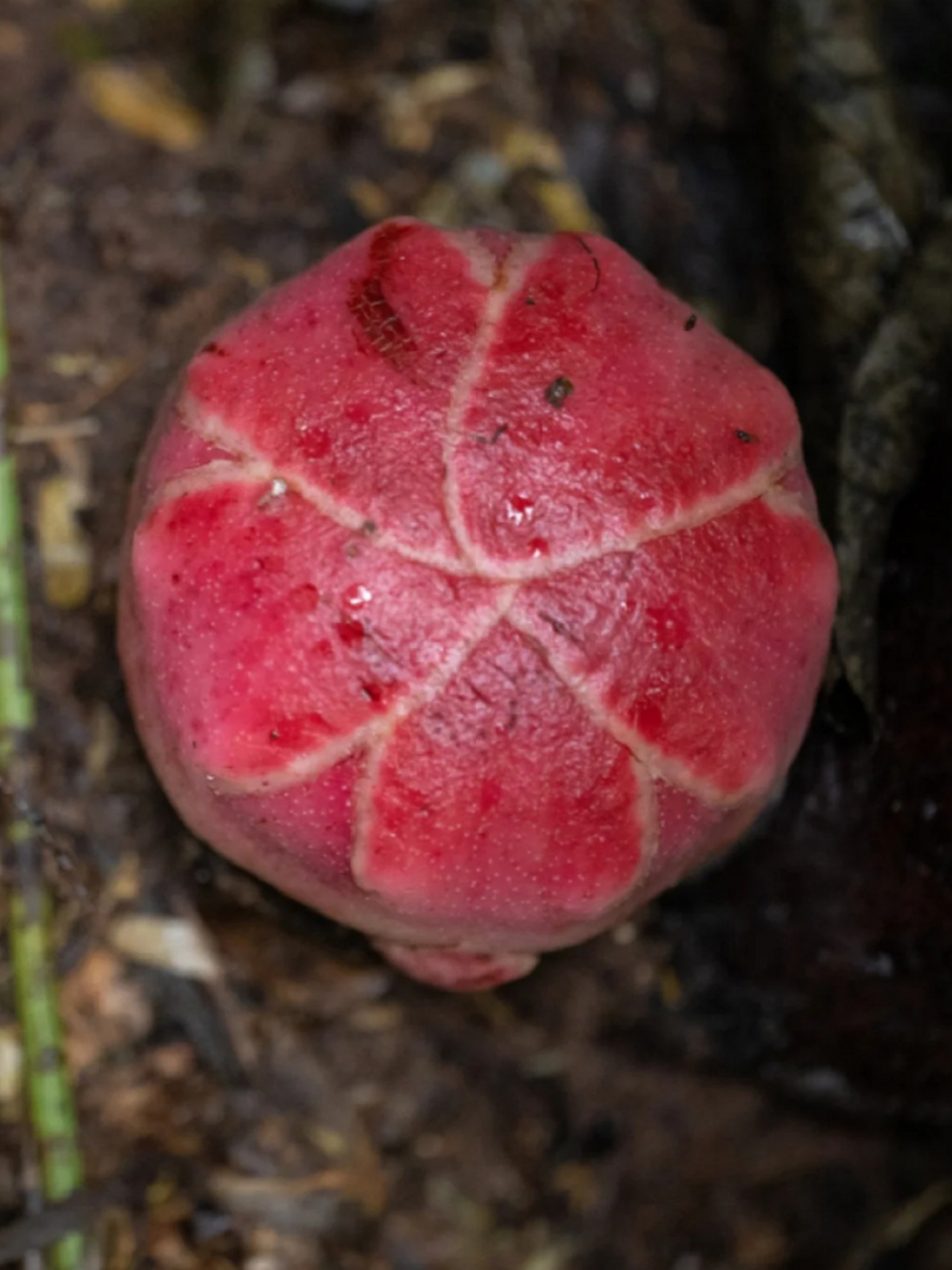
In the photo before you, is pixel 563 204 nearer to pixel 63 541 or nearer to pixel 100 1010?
pixel 63 541

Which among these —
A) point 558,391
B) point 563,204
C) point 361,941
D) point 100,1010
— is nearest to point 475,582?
point 558,391

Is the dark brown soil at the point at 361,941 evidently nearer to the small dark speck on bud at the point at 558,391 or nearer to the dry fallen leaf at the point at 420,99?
the dry fallen leaf at the point at 420,99

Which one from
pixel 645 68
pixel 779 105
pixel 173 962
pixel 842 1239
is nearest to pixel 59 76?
pixel 645 68

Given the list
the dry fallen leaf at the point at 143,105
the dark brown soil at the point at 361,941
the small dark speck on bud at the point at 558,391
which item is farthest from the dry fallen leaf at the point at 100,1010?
the dry fallen leaf at the point at 143,105

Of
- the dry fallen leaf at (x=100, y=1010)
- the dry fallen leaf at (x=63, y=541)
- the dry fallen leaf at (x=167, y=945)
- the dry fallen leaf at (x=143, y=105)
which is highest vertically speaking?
the dry fallen leaf at (x=143, y=105)

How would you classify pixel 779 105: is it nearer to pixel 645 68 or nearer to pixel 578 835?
pixel 645 68
